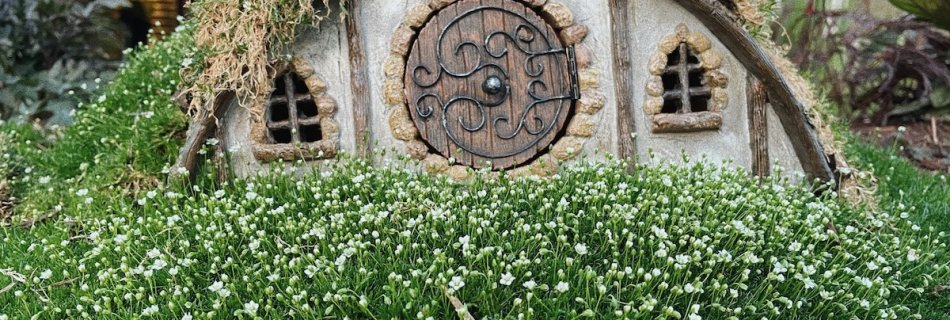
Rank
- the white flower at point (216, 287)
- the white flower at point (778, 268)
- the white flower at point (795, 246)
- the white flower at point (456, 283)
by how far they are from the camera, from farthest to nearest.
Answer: the white flower at point (795, 246)
the white flower at point (778, 268)
the white flower at point (216, 287)
the white flower at point (456, 283)

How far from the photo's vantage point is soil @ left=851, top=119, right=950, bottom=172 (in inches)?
275

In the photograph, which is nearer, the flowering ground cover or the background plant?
the flowering ground cover

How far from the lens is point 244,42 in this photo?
4270 millimetres

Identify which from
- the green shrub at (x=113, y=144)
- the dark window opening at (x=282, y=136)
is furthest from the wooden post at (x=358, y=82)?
the green shrub at (x=113, y=144)

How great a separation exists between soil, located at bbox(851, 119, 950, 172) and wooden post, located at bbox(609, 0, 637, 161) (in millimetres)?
3317

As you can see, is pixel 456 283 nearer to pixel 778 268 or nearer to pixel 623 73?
pixel 778 268

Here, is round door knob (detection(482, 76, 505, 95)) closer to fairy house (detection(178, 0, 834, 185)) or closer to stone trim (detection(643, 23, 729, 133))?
fairy house (detection(178, 0, 834, 185))

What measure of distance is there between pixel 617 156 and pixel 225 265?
238 centimetres

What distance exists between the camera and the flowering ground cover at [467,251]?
3150mm

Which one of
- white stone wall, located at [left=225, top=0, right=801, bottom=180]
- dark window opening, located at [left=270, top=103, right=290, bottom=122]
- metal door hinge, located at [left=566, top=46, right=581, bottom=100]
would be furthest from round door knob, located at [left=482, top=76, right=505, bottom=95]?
dark window opening, located at [left=270, top=103, right=290, bottom=122]

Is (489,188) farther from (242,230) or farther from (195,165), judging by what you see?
(195,165)

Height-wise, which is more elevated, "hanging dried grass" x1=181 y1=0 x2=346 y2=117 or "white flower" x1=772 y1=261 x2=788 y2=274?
"hanging dried grass" x1=181 y1=0 x2=346 y2=117

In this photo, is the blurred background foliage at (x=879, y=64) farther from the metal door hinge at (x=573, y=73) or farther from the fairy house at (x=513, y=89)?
the metal door hinge at (x=573, y=73)

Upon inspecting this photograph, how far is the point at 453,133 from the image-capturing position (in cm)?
459
